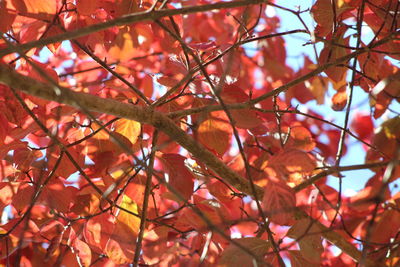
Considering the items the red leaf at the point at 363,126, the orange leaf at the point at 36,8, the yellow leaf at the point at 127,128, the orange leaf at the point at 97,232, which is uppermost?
the red leaf at the point at 363,126

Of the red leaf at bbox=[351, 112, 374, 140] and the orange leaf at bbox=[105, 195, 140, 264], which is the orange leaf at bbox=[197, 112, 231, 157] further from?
the red leaf at bbox=[351, 112, 374, 140]

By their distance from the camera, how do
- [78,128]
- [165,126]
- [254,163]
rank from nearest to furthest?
[165,126]
[78,128]
[254,163]

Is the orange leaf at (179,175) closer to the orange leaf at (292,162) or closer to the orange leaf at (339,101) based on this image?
the orange leaf at (292,162)

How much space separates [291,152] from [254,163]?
0.36 metres

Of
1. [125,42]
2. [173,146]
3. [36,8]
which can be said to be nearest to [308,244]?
[173,146]

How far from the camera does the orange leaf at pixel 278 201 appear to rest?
2.85ft

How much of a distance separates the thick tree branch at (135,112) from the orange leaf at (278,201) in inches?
3.0

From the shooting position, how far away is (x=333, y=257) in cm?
148

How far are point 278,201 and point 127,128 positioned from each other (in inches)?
16.4

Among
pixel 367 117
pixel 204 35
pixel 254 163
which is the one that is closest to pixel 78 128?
pixel 254 163

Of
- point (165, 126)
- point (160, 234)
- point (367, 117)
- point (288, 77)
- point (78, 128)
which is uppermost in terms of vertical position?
point (288, 77)

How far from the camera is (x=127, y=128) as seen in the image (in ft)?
3.65

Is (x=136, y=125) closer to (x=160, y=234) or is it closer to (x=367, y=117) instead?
(x=160, y=234)

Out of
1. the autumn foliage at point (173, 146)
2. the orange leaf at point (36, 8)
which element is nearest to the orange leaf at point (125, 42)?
the autumn foliage at point (173, 146)
